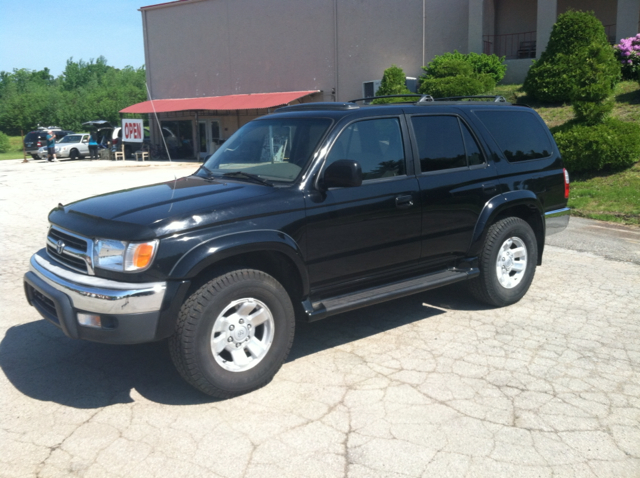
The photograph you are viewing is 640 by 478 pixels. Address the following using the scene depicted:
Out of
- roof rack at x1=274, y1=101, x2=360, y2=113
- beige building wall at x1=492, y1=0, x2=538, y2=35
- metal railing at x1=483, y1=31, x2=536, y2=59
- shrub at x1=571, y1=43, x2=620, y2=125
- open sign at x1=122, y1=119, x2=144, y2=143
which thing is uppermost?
beige building wall at x1=492, y1=0, x2=538, y2=35

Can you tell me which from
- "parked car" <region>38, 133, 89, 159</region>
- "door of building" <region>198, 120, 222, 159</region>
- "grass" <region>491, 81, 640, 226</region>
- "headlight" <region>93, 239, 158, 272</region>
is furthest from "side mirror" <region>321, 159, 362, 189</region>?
"parked car" <region>38, 133, 89, 159</region>

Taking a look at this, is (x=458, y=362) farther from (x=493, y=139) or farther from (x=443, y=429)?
(x=493, y=139)

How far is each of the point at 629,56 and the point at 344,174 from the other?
17.6 metres

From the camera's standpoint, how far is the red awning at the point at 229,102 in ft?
91.3

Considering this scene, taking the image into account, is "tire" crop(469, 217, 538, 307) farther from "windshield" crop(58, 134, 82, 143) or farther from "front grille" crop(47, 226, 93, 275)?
"windshield" crop(58, 134, 82, 143)

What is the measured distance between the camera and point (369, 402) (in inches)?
159

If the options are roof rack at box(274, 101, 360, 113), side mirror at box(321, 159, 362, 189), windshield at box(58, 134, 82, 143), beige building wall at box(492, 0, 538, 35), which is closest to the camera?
side mirror at box(321, 159, 362, 189)

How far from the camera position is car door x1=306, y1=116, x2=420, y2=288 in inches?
177

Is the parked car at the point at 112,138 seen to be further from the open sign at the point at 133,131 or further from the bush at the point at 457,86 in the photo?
the open sign at the point at 133,131

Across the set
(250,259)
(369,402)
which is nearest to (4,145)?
(250,259)

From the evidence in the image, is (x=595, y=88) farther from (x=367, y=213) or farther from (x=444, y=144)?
(x=367, y=213)

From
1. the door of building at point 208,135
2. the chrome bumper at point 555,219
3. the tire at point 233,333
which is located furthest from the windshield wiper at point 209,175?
the door of building at point 208,135

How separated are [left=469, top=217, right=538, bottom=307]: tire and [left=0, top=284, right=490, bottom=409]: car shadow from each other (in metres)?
0.32

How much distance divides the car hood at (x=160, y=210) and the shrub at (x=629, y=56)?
1753 cm
